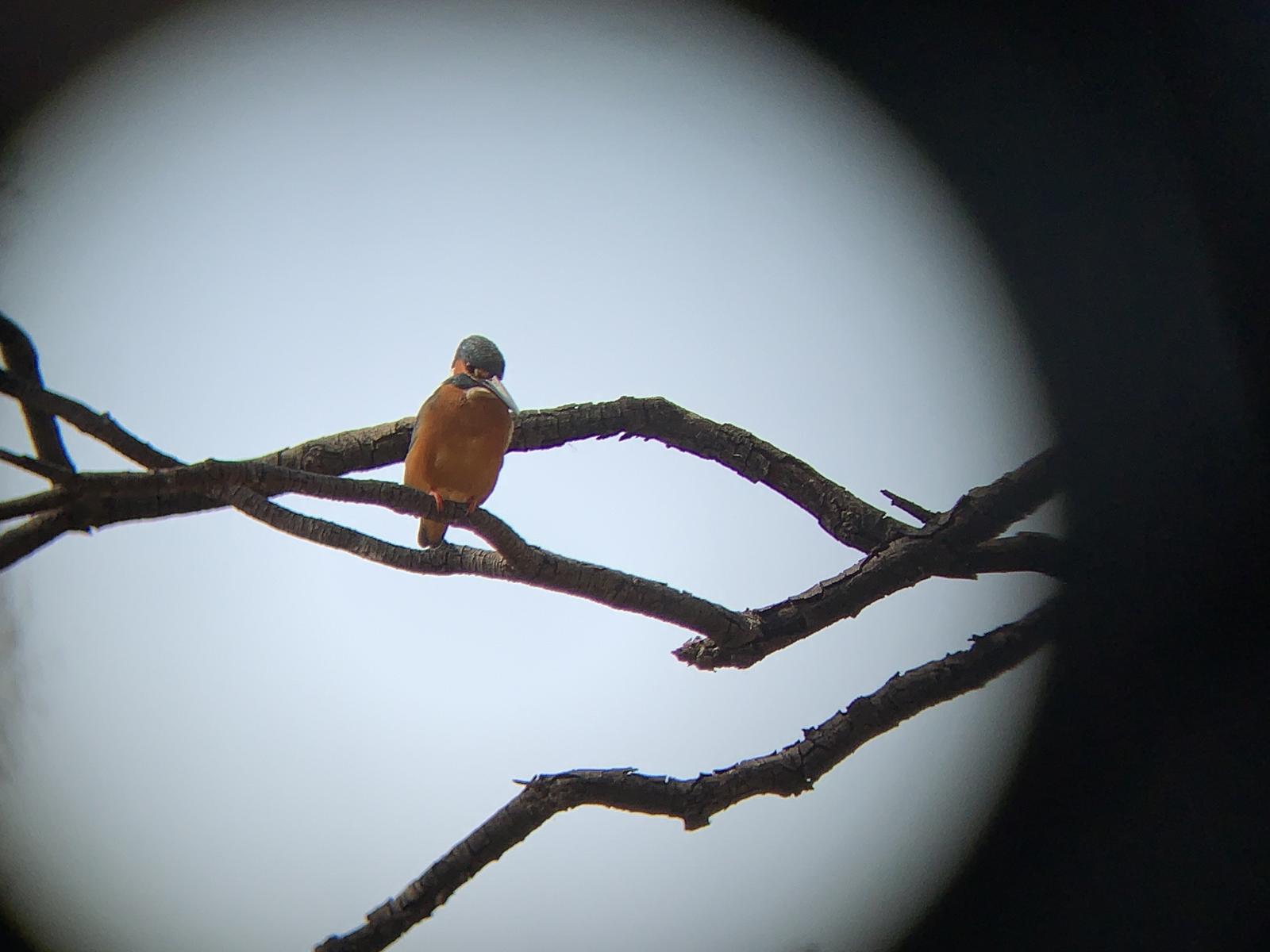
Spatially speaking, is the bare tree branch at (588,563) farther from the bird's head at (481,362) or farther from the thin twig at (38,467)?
the bird's head at (481,362)

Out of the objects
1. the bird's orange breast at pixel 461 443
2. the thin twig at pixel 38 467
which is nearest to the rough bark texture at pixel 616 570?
the thin twig at pixel 38 467

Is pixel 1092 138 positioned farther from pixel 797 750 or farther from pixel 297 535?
pixel 297 535

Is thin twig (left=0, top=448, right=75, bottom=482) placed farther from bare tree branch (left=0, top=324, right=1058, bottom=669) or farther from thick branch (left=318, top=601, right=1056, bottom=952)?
thick branch (left=318, top=601, right=1056, bottom=952)

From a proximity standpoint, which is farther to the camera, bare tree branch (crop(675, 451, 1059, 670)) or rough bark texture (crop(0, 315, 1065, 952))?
bare tree branch (crop(675, 451, 1059, 670))

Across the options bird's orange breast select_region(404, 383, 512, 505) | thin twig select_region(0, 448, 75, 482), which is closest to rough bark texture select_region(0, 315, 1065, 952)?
thin twig select_region(0, 448, 75, 482)

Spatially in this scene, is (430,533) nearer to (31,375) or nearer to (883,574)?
(31,375)
